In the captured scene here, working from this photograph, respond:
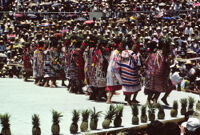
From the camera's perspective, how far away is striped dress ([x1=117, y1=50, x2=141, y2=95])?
14.1 meters

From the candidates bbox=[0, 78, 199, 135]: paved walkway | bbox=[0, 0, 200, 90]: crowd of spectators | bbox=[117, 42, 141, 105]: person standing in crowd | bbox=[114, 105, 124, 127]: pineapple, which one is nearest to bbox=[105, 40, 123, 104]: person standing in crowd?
bbox=[117, 42, 141, 105]: person standing in crowd

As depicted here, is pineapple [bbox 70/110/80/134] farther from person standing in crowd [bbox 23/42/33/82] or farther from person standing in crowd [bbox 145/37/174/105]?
person standing in crowd [bbox 23/42/33/82]

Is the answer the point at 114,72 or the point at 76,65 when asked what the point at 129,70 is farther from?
the point at 76,65

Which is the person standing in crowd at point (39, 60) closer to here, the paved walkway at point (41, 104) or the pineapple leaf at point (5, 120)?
the paved walkway at point (41, 104)

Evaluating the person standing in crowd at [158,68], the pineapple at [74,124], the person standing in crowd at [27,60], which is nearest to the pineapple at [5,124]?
the pineapple at [74,124]

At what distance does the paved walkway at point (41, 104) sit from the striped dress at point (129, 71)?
0.54 meters

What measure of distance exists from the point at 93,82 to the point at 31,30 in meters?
15.6

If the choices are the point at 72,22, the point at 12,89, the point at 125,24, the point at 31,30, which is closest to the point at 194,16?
the point at 125,24

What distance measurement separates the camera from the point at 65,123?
11.7m

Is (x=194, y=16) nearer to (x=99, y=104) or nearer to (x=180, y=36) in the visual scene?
(x=180, y=36)

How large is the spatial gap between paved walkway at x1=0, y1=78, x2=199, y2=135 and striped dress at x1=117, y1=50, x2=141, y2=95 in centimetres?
54

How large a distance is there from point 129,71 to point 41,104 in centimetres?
255

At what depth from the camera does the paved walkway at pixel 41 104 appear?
11.5m

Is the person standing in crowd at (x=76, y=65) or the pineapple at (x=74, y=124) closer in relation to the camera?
the pineapple at (x=74, y=124)
